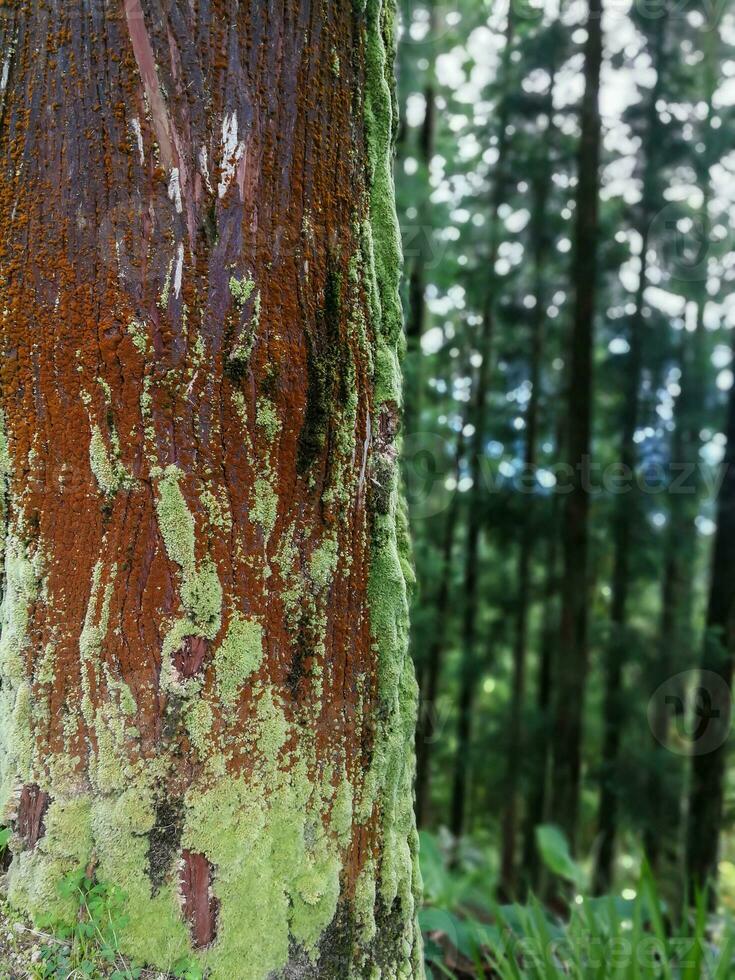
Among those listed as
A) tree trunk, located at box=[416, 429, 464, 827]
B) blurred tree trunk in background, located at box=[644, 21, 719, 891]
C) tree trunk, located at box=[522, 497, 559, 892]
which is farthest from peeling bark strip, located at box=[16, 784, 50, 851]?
tree trunk, located at box=[522, 497, 559, 892]

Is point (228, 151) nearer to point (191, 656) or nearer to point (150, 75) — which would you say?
point (150, 75)

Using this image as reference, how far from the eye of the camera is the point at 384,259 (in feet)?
5.13

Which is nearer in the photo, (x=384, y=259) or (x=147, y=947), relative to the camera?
(x=147, y=947)

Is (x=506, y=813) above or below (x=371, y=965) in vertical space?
below

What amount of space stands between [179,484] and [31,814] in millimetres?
671

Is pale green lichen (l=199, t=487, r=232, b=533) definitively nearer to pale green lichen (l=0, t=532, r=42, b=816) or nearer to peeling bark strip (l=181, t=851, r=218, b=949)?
pale green lichen (l=0, t=532, r=42, b=816)

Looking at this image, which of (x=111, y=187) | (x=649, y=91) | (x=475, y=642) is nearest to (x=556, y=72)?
(x=649, y=91)

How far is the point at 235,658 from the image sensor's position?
135 centimetres

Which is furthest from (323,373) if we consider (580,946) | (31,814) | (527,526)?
(527,526)

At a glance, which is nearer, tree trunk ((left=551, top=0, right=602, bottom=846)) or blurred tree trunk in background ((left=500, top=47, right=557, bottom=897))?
tree trunk ((left=551, top=0, right=602, bottom=846))

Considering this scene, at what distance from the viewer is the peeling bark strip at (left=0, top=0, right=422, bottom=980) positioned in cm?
133

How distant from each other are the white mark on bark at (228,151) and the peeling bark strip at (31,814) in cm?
116

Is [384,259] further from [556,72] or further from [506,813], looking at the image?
[506,813]

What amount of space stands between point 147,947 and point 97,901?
4.8 inches
